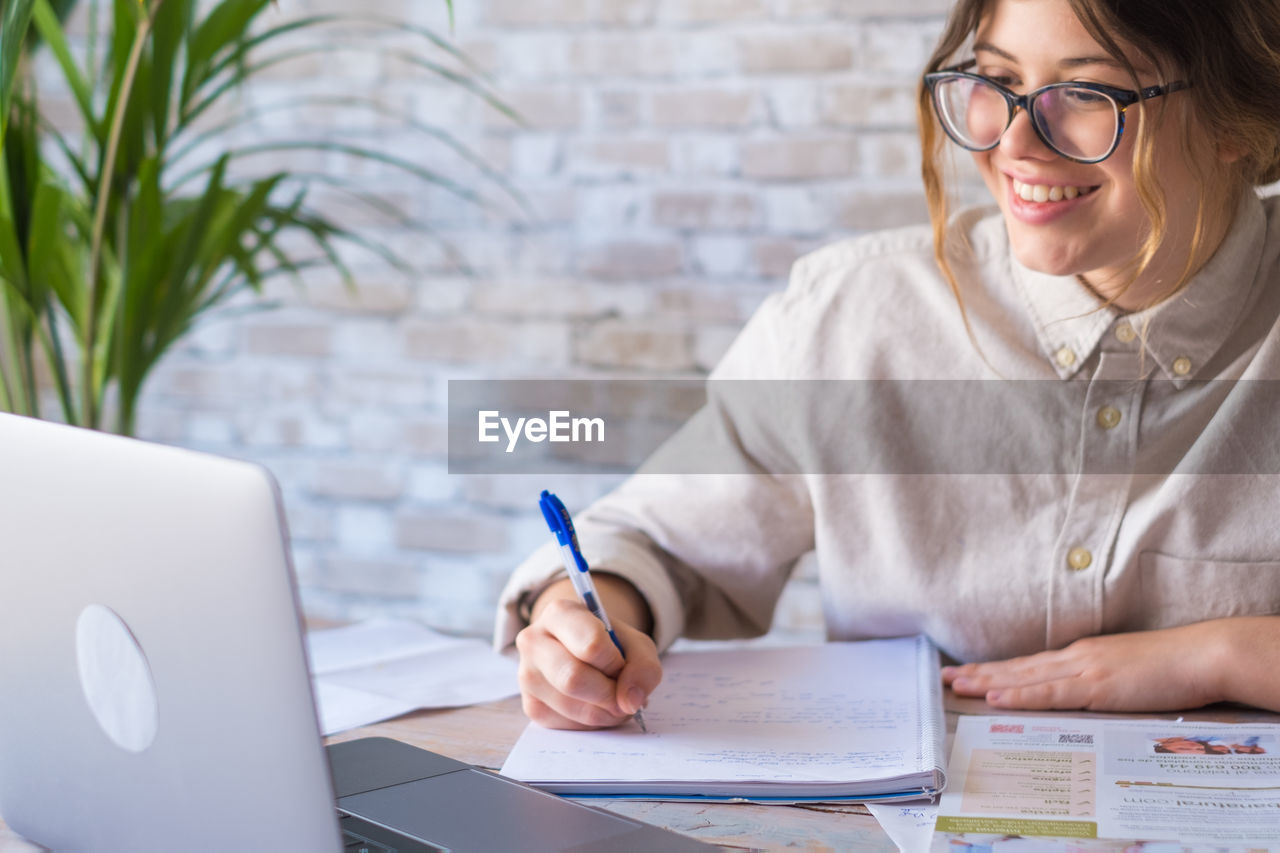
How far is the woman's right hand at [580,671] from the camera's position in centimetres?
84

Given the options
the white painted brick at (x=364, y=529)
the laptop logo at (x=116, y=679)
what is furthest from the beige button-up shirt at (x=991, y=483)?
the white painted brick at (x=364, y=529)

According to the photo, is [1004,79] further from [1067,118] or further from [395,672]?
[395,672]

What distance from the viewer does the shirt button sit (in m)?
1.04

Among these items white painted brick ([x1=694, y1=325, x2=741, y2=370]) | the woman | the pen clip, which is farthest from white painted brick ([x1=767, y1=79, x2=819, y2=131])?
the pen clip

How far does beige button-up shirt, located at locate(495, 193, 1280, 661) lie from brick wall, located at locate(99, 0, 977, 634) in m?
0.50

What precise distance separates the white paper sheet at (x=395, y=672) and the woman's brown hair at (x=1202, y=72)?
653mm

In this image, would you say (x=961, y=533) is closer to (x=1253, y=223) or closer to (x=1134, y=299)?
(x=1134, y=299)

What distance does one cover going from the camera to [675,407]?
5.81 feet

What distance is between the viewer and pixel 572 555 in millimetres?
847

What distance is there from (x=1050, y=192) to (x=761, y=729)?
1.66 ft

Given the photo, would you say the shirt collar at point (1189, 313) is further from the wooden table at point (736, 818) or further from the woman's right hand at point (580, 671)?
the woman's right hand at point (580, 671)

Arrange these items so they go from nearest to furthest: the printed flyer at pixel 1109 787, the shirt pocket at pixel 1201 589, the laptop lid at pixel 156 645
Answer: the laptop lid at pixel 156 645 → the printed flyer at pixel 1109 787 → the shirt pocket at pixel 1201 589

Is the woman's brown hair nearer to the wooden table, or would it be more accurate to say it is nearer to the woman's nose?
the woman's nose

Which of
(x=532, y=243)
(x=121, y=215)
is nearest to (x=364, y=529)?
(x=532, y=243)
